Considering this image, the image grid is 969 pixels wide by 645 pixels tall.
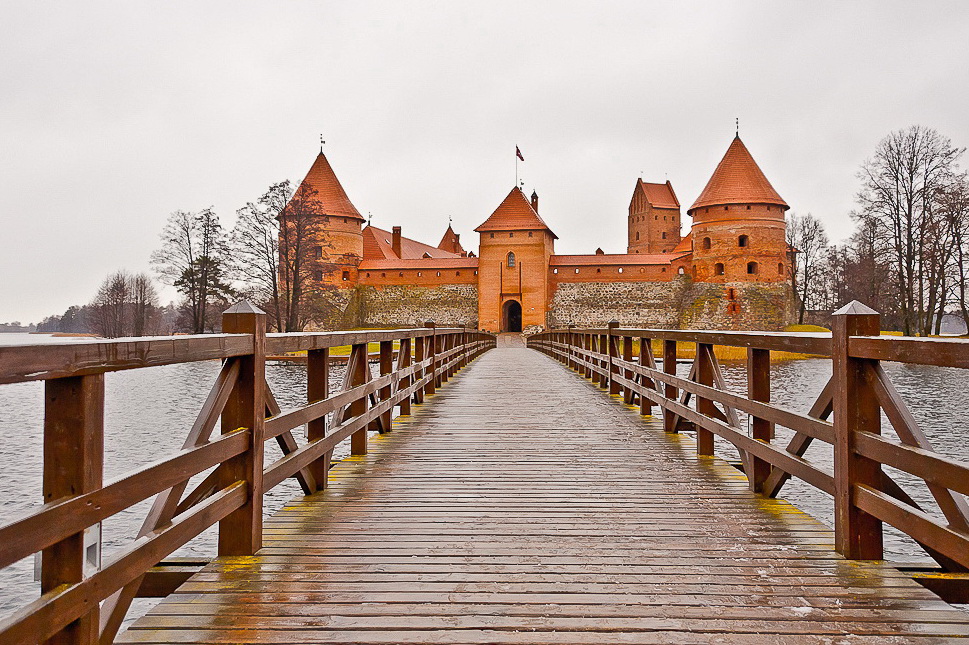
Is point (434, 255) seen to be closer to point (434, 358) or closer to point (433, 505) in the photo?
point (434, 358)

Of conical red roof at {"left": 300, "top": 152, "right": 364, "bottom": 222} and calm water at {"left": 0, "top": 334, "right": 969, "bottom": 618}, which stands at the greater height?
conical red roof at {"left": 300, "top": 152, "right": 364, "bottom": 222}

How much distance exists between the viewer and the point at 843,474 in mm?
2707

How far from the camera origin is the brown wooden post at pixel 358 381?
4.51 metres

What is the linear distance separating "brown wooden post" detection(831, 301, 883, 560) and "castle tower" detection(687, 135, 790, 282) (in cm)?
3959

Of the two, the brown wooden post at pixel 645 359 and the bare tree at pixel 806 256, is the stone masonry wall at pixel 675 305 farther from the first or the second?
the brown wooden post at pixel 645 359

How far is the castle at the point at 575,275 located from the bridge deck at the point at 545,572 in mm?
35745

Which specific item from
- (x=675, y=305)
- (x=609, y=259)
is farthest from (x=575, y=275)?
(x=675, y=305)

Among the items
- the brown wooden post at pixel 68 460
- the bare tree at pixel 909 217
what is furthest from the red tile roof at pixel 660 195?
the brown wooden post at pixel 68 460

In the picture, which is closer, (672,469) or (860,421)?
(860,421)

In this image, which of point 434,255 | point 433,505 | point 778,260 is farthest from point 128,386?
point 434,255

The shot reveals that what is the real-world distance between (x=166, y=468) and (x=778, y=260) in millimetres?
42413

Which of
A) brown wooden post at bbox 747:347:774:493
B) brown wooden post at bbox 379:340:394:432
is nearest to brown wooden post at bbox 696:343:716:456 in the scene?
brown wooden post at bbox 747:347:774:493

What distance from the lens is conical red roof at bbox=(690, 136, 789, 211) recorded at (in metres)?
39.8

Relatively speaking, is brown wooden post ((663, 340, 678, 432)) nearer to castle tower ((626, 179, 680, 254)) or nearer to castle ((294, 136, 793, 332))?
castle ((294, 136, 793, 332))
